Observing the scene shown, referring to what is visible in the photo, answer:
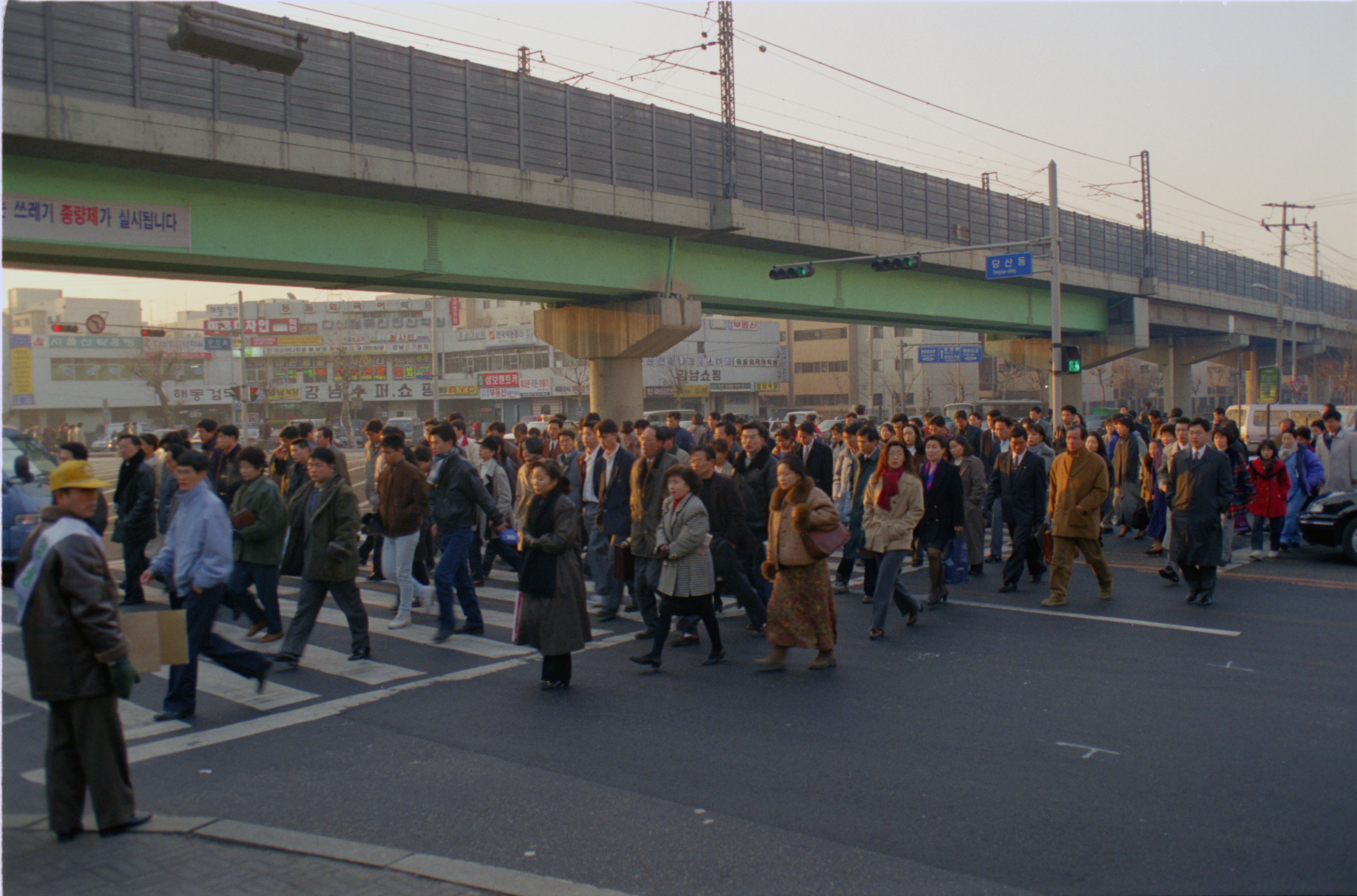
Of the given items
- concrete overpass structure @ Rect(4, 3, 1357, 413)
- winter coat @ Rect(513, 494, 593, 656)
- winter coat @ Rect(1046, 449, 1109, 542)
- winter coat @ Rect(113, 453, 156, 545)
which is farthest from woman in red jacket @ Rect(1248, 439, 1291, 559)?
winter coat @ Rect(113, 453, 156, 545)

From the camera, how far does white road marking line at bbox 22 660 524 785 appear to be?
237 inches

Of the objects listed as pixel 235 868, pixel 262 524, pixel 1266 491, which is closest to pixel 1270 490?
pixel 1266 491

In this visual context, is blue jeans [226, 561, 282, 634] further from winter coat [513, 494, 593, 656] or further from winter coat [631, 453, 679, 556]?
winter coat [631, 453, 679, 556]

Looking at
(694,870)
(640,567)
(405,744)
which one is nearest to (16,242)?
(640,567)

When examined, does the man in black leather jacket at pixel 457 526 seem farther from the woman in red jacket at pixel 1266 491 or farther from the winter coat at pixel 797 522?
the woman in red jacket at pixel 1266 491

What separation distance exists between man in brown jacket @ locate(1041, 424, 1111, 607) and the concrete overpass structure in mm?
12732

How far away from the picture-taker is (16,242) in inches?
568

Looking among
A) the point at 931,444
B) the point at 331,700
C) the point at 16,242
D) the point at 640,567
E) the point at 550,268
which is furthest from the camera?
the point at 550,268

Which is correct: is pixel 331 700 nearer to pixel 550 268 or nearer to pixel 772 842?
pixel 772 842

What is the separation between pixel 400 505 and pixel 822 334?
245ft

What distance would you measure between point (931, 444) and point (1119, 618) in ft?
8.21

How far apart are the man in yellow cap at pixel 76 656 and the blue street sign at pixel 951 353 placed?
167 ft

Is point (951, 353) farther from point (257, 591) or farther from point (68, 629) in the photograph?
point (68, 629)

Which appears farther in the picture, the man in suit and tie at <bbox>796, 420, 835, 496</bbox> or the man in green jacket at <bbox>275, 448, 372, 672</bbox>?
the man in suit and tie at <bbox>796, 420, 835, 496</bbox>
